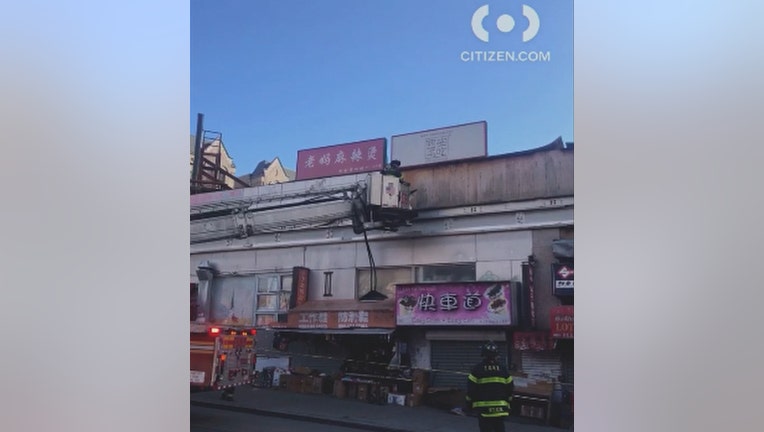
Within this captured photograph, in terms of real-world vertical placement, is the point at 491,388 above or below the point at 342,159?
below

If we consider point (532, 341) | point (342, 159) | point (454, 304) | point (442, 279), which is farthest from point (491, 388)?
point (342, 159)

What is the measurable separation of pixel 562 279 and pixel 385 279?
662 millimetres

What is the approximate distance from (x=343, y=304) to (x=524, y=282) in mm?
708

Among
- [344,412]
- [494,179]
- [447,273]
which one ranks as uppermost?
[494,179]

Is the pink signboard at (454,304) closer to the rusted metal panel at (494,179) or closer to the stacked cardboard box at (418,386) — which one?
the stacked cardboard box at (418,386)

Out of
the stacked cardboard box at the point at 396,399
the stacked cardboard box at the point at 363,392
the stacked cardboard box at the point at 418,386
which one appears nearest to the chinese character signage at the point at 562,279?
the stacked cardboard box at the point at 418,386

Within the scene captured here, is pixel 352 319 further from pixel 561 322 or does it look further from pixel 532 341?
pixel 561 322

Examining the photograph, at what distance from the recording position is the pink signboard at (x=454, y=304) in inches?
90.6

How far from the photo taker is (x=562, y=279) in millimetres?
2273

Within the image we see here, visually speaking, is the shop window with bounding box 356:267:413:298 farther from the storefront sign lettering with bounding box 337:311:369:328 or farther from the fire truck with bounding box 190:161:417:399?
the fire truck with bounding box 190:161:417:399
